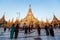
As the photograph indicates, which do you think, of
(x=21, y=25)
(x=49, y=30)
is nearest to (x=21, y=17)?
(x=21, y=25)

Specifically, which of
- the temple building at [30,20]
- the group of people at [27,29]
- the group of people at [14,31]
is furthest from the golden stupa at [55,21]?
the group of people at [14,31]

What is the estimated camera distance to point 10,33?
450cm

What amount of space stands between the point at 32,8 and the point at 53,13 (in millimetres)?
762

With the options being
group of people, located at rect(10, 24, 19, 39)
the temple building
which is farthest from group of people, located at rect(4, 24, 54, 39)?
the temple building

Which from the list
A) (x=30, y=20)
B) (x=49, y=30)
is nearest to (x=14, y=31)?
(x=30, y=20)

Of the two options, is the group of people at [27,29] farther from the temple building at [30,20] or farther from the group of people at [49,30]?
the temple building at [30,20]

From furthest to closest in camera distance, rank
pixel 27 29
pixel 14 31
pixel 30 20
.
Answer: pixel 30 20
pixel 27 29
pixel 14 31

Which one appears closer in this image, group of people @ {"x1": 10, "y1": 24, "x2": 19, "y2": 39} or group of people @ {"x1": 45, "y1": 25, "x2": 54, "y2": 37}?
group of people @ {"x1": 10, "y1": 24, "x2": 19, "y2": 39}

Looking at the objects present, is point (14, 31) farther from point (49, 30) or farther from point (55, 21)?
point (55, 21)

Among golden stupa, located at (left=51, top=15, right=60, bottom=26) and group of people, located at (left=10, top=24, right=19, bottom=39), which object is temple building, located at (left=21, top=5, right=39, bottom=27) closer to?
group of people, located at (left=10, top=24, right=19, bottom=39)

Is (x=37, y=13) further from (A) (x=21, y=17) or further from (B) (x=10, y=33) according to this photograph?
(B) (x=10, y=33)

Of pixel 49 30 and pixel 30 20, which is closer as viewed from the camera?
pixel 49 30

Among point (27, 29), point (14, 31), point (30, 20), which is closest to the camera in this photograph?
point (14, 31)

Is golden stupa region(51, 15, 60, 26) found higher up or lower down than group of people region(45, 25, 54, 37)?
higher up
